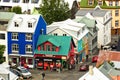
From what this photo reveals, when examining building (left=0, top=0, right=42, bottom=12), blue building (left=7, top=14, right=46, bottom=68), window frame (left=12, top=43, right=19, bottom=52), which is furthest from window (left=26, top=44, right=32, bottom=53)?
building (left=0, top=0, right=42, bottom=12)

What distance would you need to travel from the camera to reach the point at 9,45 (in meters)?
102

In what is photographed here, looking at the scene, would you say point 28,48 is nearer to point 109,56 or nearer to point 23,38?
point 23,38

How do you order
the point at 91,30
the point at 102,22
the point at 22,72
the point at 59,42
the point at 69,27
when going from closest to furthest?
1. the point at 22,72
2. the point at 59,42
3. the point at 69,27
4. the point at 91,30
5. the point at 102,22

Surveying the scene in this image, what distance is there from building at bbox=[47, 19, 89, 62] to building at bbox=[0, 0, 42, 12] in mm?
32794

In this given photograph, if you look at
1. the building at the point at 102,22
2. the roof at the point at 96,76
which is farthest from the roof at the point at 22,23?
the roof at the point at 96,76

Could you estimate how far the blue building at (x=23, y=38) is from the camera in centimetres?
10062

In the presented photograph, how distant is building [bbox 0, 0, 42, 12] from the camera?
14038cm

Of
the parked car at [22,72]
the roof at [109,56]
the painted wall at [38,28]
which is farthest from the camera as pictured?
the painted wall at [38,28]

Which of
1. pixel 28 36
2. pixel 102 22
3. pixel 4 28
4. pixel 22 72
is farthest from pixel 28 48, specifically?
pixel 102 22

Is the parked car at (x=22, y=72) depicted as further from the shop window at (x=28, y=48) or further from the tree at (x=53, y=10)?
the tree at (x=53, y=10)

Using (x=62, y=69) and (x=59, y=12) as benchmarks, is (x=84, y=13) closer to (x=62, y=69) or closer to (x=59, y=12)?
(x=59, y=12)

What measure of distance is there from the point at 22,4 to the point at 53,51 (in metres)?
44.1

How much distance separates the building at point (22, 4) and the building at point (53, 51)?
3924 cm

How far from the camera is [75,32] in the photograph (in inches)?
4114
